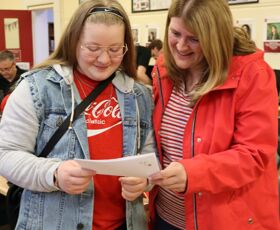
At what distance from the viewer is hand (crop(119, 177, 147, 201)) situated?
47.2 inches

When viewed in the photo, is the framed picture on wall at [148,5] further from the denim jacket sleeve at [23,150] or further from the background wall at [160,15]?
the denim jacket sleeve at [23,150]

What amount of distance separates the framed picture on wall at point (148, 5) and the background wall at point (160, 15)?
55 mm

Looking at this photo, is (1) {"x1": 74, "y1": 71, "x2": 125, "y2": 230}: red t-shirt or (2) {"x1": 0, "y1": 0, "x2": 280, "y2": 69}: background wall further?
(2) {"x1": 0, "y1": 0, "x2": 280, "y2": 69}: background wall

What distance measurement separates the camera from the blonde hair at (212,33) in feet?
4.27

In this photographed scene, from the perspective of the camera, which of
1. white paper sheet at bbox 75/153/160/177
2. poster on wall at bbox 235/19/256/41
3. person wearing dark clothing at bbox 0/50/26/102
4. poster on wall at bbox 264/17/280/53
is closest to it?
white paper sheet at bbox 75/153/160/177

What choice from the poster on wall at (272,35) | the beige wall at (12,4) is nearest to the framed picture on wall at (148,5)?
the poster on wall at (272,35)

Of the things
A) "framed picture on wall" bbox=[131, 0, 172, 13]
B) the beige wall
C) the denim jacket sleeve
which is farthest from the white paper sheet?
the beige wall

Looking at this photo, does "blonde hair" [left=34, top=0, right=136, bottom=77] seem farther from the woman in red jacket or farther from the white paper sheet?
the white paper sheet

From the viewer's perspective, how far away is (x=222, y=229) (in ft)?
4.44

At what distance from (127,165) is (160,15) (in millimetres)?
4593

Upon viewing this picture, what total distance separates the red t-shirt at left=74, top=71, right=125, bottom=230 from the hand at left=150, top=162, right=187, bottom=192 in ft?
0.56

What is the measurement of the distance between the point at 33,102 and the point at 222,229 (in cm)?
77

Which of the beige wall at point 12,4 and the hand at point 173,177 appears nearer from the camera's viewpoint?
the hand at point 173,177

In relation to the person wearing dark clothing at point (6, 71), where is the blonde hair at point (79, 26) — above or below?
above
